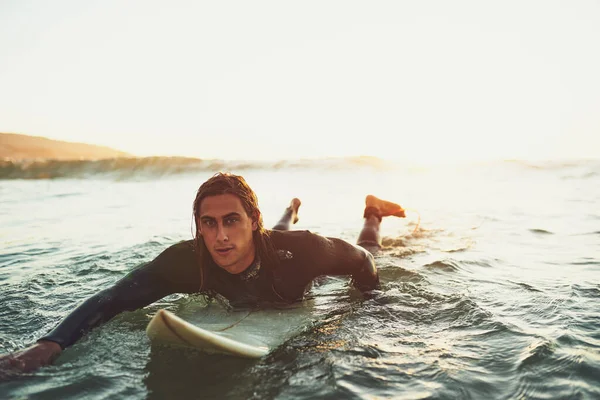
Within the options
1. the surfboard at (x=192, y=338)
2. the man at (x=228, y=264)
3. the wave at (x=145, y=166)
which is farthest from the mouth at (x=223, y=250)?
the wave at (x=145, y=166)

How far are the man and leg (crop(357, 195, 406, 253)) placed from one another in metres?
2.28

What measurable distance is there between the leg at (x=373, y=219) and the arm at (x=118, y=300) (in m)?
3.17

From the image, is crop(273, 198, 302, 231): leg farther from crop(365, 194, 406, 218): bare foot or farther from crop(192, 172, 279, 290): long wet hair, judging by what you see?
crop(192, 172, 279, 290): long wet hair

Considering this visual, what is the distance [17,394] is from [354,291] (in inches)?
106

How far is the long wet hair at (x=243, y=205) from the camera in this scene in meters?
3.29

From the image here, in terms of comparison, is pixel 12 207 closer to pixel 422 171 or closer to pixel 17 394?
pixel 17 394

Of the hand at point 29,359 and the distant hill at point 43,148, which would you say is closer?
the hand at point 29,359

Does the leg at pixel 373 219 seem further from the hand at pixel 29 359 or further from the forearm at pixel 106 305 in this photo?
the hand at pixel 29 359

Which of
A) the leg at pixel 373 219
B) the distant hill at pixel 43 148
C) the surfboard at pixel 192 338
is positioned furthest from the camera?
the distant hill at pixel 43 148

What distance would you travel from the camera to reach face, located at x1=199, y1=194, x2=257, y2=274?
3.21m

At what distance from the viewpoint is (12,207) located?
1224 cm

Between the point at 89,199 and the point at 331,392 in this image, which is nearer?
the point at 331,392

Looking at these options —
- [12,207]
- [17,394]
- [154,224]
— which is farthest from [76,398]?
[12,207]

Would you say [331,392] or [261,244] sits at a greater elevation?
[261,244]
